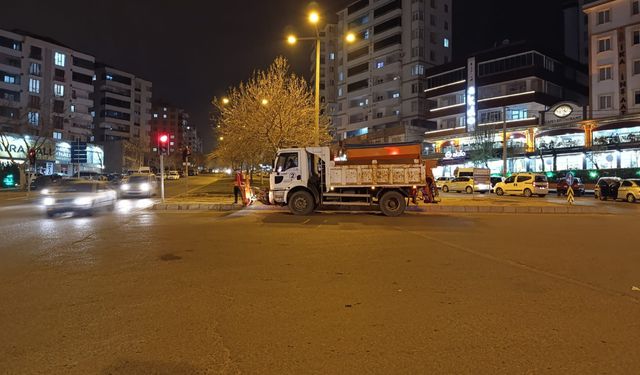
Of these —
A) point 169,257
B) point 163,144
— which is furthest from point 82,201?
point 169,257

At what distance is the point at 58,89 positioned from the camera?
7856 cm

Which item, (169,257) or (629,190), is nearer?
(169,257)

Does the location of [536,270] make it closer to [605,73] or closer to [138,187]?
[138,187]

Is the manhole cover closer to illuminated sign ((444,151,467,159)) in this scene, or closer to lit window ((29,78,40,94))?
illuminated sign ((444,151,467,159))

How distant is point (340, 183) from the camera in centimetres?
1870

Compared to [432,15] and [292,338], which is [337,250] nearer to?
[292,338]

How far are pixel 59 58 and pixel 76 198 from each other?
240 ft

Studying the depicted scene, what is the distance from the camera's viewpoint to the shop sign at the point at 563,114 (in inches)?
1922

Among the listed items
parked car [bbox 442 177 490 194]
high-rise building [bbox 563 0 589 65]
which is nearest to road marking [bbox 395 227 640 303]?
parked car [bbox 442 177 490 194]

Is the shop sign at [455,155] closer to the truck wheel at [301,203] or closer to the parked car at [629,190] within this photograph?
the parked car at [629,190]

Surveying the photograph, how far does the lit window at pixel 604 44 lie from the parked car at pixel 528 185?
80.8 ft

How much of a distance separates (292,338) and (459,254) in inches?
229

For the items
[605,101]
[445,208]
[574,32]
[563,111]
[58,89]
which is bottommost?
[445,208]

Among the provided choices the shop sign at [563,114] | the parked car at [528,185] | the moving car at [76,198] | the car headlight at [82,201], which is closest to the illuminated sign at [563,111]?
the shop sign at [563,114]
